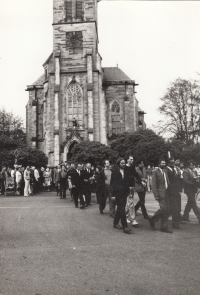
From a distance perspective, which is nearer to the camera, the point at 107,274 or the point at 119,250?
the point at 107,274

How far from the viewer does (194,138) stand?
42281 millimetres

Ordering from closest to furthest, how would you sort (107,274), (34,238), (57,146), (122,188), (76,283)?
1. (76,283)
2. (107,274)
3. (34,238)
4. (122,188)
5. (57,146)

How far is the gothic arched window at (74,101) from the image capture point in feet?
143

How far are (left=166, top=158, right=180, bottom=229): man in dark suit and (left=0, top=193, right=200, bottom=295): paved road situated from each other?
35cm

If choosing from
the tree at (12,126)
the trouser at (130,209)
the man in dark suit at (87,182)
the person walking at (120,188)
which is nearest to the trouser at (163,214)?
the person walking at (120,188)

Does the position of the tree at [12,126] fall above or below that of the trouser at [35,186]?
above

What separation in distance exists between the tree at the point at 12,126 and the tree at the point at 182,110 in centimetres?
2096

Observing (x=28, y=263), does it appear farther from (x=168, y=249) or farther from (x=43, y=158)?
(x=43, y=158)

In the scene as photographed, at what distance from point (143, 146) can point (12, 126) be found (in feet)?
89.5

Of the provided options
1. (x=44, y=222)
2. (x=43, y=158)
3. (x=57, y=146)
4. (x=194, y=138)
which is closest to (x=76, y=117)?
(x=57, y=146)

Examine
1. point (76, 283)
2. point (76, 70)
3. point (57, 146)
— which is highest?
point (76, 70)

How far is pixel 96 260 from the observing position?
20.9 ft

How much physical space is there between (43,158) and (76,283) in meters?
33.7

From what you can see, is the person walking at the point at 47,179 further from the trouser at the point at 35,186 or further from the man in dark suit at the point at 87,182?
the man in dark suit at the point at 87,182
